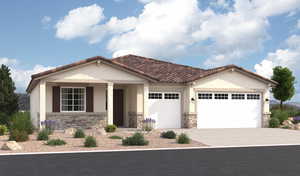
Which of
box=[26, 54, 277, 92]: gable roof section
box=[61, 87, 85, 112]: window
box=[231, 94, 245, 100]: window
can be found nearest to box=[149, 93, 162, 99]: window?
box=[26, 54, 277, 92]: gable roof section

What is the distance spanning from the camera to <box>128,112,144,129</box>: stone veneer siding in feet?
70.9

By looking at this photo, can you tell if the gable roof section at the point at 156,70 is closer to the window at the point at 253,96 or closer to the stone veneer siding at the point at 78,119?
the window at the point at 253,96

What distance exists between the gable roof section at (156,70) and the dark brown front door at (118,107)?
199cm

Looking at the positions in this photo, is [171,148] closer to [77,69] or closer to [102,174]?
[102,174]

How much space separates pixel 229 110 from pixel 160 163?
49.0ft

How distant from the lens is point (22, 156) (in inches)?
450

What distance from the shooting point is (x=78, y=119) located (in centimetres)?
2114

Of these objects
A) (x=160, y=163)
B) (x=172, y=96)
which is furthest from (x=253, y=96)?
(x=160, y=163)

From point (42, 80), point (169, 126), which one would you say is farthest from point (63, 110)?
point (169, 126)

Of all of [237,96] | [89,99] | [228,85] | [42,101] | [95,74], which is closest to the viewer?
[42,101]

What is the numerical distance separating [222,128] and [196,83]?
342 cm

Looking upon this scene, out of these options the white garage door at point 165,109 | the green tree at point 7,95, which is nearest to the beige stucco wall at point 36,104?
the green tree at point 7,95

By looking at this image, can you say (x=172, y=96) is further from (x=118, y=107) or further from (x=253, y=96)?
(x=253, y=96)

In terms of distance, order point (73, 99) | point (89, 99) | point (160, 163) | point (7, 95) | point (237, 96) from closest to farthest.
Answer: point (160, 163), point (73, 99), point (89, 99), point (237, 96), point (7, 95)
